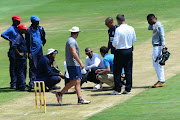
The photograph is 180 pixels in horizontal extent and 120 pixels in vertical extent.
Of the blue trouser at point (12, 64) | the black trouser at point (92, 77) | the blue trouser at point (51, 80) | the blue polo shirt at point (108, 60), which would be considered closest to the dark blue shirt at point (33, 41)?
the blue trouser at point (12, 64)

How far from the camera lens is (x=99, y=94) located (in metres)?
13.7

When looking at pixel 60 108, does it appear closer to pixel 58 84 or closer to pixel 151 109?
pixel 151 109

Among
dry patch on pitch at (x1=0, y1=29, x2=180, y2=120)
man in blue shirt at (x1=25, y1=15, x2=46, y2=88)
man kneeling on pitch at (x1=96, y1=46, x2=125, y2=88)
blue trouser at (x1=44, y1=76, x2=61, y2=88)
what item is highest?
man in blue shirt at (x1=25, y1=15, x2=46, y2=88)

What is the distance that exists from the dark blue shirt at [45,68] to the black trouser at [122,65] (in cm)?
223

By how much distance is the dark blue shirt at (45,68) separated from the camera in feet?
47.4

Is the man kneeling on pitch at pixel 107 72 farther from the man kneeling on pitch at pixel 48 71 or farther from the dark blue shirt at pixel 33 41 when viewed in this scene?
the dark blue shirt at pixel 33 41

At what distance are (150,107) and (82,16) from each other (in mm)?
20007

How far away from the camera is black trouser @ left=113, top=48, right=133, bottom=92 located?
1307 centimetres

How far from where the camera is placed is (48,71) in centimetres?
1448

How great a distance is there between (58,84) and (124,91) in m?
3.21

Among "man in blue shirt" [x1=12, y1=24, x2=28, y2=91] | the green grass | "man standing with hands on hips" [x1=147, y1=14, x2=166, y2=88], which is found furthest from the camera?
the green grass

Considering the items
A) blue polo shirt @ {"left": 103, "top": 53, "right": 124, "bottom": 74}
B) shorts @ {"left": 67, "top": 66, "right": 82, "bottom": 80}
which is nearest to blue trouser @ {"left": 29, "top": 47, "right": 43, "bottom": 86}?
blue polo shirt @ {"left": 103, "top": 53, "right": 124, "bottom": 74}

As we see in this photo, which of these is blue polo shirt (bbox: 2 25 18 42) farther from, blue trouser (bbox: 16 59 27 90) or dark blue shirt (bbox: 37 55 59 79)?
dark blue shirt (bbox: 37 55 59 79)

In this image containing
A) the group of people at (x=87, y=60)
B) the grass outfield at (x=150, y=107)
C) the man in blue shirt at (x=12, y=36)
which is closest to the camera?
the grass outfield at (x=150, y=107)
